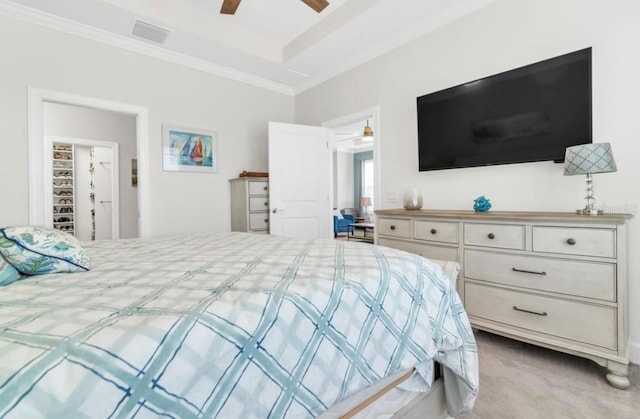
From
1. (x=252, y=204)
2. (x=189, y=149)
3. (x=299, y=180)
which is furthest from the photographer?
(x=299, y=180)

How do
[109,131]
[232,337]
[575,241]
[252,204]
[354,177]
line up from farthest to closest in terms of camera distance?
[354,177] < [109,131] < [252,204] < [575,241] < [232,337]

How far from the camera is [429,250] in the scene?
2.41 meters

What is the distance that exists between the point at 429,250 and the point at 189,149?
2932 millimetres

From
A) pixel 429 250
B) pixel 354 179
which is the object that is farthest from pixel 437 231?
pixel 354 179

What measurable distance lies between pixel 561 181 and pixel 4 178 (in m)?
4.50

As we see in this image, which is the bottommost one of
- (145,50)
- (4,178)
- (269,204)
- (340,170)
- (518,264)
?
(518,264)

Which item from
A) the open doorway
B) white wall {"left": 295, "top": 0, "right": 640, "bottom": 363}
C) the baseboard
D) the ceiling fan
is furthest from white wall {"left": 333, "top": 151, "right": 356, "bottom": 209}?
the baseboard

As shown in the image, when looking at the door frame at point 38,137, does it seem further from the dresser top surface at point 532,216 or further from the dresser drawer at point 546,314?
the dresser drawer at point 546,314

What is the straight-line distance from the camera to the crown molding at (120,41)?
265 centimetres

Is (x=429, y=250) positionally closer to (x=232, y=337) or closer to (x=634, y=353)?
(x=634, y=353)

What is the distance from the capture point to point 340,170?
31.9ft

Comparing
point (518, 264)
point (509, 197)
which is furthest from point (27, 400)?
point (509, 197)

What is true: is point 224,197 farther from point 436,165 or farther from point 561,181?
point 561,181

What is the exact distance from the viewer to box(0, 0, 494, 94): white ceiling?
8.84 ft
